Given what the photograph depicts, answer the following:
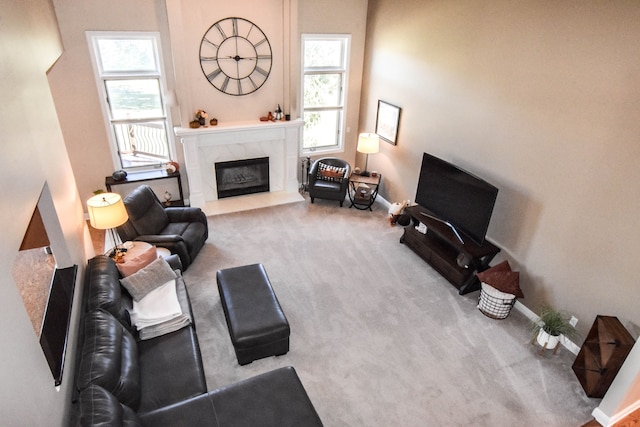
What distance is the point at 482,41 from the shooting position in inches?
192

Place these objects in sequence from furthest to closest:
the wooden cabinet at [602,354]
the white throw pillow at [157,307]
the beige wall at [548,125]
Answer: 1. the white throw pillow at [157,307]
2. the beige wall at [548,125]
3. the wooden cabinet at [602,354]

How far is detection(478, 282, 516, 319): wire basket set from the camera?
4602mm

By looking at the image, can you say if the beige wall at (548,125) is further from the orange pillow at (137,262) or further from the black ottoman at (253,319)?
the orange pillow at (137,262)

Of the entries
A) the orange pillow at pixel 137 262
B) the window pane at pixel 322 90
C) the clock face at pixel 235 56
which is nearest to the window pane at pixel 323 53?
the window pane at pixel 322 90

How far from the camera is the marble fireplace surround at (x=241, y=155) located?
673 cm

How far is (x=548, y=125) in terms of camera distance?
168 inches

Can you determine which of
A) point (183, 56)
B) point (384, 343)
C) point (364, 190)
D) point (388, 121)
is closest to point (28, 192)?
point (384, 343)

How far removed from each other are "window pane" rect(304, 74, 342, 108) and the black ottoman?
415cm

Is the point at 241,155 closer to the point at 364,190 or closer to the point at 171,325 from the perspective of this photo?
the point at 364,190

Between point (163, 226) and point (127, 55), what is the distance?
2682 millimetres

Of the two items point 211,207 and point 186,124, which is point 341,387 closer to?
point 211,207

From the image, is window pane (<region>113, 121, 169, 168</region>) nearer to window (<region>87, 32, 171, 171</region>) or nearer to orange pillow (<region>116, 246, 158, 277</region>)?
window (<region>87, 32, 171, 171</region>)

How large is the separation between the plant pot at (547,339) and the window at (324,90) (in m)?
4.95

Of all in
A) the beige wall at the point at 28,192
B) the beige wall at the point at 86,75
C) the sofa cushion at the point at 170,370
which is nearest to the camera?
the beige wall at the point at 28,192
